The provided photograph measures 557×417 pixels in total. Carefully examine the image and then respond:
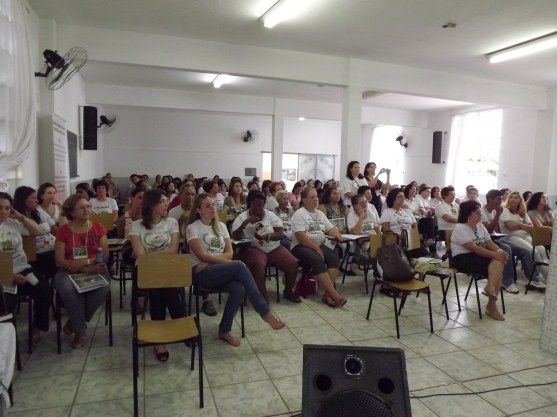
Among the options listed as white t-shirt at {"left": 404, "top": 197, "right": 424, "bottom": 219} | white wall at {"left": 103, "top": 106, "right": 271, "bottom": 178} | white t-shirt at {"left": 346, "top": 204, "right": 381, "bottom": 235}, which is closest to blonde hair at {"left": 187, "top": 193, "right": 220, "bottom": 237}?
white t-shirt at {"left": 346, "top": 204, "right": 381, "bottom": 235}

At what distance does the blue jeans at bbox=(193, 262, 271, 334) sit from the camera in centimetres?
291

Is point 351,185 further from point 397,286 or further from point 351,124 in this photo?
point 397,286

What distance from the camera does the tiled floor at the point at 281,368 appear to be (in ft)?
7.19

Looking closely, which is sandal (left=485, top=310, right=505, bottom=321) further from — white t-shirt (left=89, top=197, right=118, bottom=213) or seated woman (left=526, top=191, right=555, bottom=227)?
white t-shirt (left=89, top=197, right=118, bottom=213)

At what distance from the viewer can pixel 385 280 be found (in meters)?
3.35

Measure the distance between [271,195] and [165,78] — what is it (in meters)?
3.51

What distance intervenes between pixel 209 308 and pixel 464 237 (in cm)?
249

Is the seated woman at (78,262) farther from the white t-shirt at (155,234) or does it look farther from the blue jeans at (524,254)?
the blue jeans at (524,254)

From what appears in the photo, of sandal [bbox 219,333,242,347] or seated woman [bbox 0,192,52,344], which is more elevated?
seated woman [bbox 0,192,52,344]

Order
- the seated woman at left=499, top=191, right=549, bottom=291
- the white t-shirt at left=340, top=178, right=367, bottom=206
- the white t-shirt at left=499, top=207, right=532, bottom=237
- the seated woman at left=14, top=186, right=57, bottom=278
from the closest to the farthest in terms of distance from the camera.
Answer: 1. the seated woman at left=14, top=186, right=57, bottom=278
2. the seated woman at left=499, top=191, right=549, bottom=291
3. the white t-shirt at left=499, top=207, right=532, bottom=237
4. the white t-shirt at left=340, top=178, right=367, bottom=206

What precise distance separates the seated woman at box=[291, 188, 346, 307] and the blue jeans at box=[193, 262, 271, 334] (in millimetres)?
1032

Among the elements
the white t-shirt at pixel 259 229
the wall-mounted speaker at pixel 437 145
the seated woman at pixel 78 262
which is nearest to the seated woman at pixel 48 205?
the seated woman at pixel 78 262

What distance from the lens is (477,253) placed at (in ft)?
12.2

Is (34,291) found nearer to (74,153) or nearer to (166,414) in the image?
(166,414)
